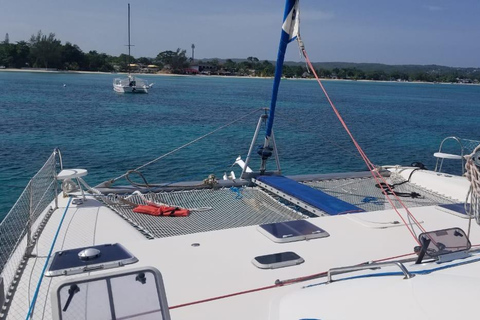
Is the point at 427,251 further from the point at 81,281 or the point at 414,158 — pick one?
the point at 414,158

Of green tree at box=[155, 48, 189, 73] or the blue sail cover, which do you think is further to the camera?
green tree at box=[155, 48, 189, 73]

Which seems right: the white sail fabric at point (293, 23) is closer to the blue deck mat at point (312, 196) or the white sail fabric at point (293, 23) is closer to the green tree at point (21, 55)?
the blue deck mat at point (312, 196)

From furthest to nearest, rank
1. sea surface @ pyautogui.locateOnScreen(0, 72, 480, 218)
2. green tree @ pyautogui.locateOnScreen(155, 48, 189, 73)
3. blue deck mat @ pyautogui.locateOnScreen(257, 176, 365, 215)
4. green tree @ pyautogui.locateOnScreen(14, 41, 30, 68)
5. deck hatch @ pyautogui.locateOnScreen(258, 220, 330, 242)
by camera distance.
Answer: green tree @ pyautogui.locateOnScreen(155, 48, 189, 73) < green tree @ pyautogui.locateOnScreen(14, 41, 30, 68) < sea surface @ pyautogui.locateOnScreen(0, 72, 480, 218) < blue deck mat @ pyautogui.locateOnScreen(257, 176, 365, 215) < deck hatch @ pyautogui.locateOnScreen(258, 220, 330, 242)

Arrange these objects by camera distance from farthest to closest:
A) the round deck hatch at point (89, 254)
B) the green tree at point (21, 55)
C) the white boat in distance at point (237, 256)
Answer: the green tree at point (21, 55) → the round deck hatch at point (89, 254) → the white boat in distance at point (237, 256)

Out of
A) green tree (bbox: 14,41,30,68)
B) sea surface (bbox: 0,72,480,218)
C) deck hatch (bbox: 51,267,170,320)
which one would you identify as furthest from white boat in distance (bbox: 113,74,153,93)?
green tree (bbox: 14,41,30,68)

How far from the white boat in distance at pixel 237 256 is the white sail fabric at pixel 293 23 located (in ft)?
0.05

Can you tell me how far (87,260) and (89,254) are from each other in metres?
0.06

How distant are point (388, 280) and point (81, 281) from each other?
204 cm

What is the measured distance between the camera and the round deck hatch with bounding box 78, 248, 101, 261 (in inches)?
159

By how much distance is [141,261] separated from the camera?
421 centimetres

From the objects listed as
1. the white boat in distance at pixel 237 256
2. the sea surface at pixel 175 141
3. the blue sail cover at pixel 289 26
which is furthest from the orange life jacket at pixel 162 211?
the sea surface at pixel 175 141

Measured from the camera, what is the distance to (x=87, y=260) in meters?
4.04

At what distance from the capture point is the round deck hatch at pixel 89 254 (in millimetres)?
4051

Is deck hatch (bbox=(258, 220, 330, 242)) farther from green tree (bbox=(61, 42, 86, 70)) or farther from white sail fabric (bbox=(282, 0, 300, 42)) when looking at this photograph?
green tree (bbox=(61, 42, 86, 70))
